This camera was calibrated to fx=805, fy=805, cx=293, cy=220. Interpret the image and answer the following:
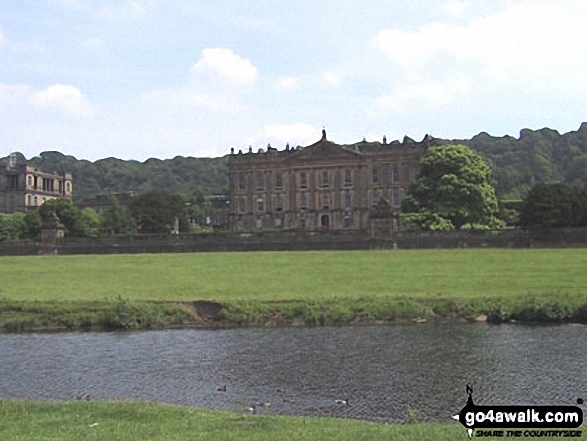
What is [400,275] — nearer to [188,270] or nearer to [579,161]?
[188,270]

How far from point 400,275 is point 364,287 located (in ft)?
11.6

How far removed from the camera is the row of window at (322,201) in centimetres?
9400

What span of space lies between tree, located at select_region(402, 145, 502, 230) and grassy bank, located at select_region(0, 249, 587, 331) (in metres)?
21.5

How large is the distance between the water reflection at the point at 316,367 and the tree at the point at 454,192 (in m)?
41.4

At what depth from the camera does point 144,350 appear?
23.4 meters

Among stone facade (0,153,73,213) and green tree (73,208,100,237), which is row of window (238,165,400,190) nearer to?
green tree (73,208,100,237)

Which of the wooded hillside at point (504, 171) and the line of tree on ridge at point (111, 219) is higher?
the wooded hillside at point (504, 171)

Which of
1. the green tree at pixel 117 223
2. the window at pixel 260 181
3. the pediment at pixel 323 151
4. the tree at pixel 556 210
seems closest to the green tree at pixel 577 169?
the pediment at pixel 323 151

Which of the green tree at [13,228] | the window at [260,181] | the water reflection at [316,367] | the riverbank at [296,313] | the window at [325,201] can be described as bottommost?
the water reflection at [316,367]

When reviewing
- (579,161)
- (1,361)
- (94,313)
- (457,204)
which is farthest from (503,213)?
(1,361)

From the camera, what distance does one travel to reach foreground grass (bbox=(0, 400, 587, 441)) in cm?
1155

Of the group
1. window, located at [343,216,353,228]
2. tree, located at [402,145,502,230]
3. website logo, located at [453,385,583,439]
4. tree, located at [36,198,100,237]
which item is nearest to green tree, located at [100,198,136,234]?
tree, located at [36,198,100,237]

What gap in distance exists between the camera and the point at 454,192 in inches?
2655

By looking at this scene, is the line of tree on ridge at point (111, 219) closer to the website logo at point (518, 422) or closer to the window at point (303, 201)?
the window at point (303, 201)
